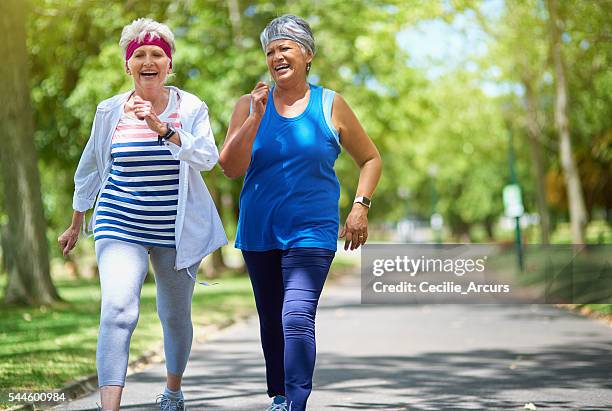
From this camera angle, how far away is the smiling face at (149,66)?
17.1ft

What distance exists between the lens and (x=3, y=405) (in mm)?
6340

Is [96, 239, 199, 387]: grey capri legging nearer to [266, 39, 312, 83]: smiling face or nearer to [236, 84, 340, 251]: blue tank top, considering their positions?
[236, 84, 340, 251]: blue tank top

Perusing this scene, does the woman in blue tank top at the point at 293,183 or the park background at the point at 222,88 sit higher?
the park background at the point at 222,88

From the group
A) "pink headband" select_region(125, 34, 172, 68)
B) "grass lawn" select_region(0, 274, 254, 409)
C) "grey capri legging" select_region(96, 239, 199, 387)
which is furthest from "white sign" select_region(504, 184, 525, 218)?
"pink headband" select_region(125, 34, 172, 68)

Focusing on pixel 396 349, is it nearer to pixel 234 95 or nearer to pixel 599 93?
pixel 234 95

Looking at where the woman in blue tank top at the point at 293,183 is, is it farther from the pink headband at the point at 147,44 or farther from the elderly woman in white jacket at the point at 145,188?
the pink headband at the point at 147,44

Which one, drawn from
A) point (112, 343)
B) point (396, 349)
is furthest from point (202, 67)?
point (112, 343)

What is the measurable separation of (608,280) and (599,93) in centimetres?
1300

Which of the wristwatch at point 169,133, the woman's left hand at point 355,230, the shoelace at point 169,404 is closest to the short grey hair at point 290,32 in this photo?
the wristwatch at point 169,133

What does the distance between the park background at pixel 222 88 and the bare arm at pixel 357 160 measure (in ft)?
3.27

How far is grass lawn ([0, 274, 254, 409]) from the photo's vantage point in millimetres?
7973

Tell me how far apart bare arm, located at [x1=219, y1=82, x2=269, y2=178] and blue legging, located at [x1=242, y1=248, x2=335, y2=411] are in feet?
1.40

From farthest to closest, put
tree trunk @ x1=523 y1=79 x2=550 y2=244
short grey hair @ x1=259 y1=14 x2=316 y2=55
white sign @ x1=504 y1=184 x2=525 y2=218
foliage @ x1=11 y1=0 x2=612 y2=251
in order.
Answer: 1. tree trunk @ x1=523 y1=79 x2=550 y2=244
2. white sign @ x1=504 y1=184 x2=525 y2=218
3. foliage @ x1=11 y1=0 x2=612 y2=251
4. short grey hair @ x1=259 y1=14 x2=316 y2=55

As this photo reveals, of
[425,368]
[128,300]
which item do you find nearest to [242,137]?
[128,300]
